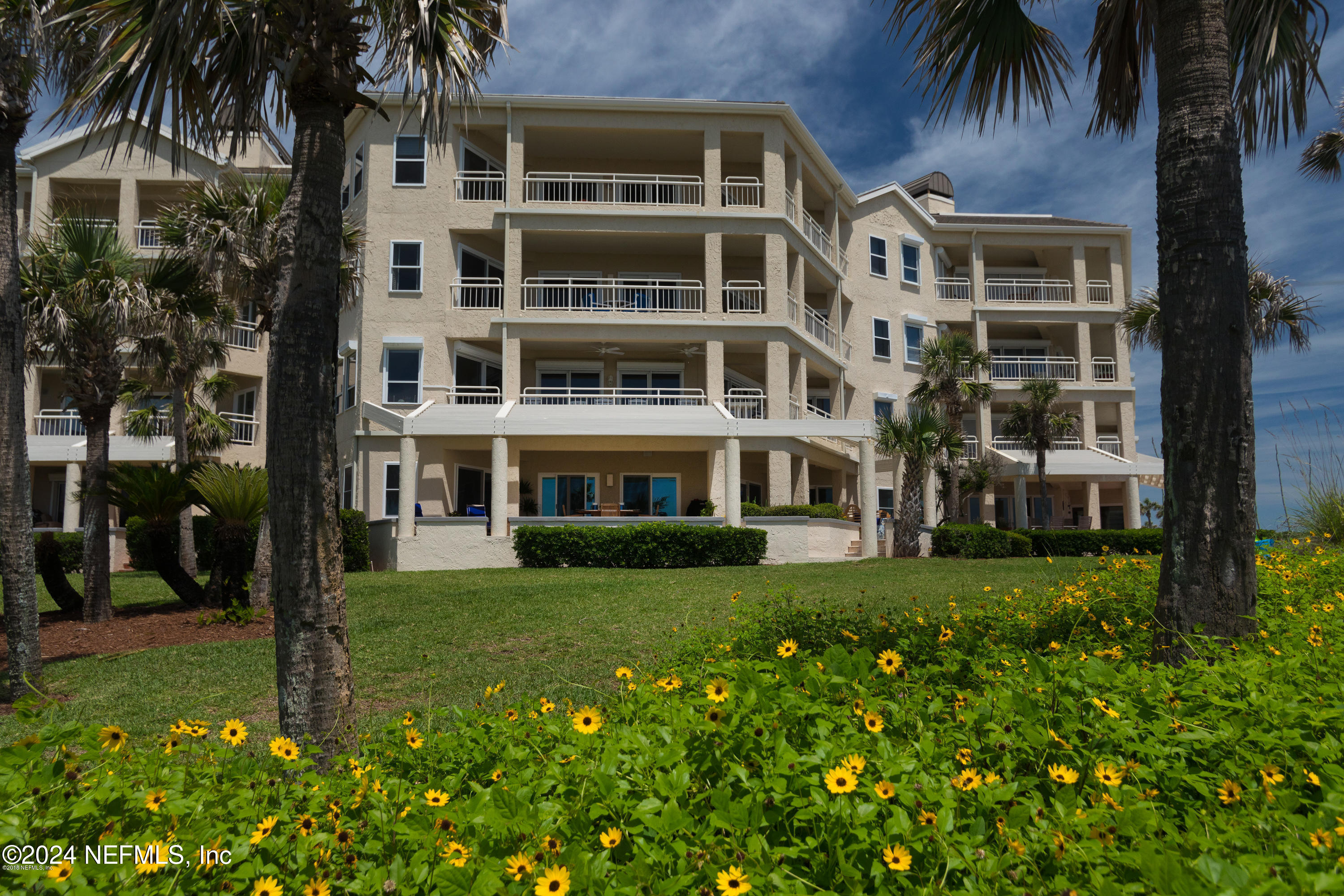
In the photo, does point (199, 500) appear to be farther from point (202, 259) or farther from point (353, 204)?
point (353, 204)

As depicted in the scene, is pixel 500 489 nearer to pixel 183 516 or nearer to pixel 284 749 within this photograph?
pixel 183 516

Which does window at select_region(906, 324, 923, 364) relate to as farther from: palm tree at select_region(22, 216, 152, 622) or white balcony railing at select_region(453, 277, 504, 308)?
palm tree at select_region(22, 216, 152, 622)

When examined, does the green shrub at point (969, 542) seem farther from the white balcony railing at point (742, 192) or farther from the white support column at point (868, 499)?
the white balcony railing at point (742, 192)

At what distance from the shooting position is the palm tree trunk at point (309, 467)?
4258 mm

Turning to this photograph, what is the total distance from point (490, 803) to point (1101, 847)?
1.81m

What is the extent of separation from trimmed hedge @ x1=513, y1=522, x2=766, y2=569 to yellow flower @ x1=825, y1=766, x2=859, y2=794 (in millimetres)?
17482

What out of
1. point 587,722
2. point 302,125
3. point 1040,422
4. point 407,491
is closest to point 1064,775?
point 587,722

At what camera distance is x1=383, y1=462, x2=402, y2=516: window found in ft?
81.0

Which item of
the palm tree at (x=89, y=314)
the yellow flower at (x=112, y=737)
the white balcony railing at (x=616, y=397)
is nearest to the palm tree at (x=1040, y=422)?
the white balcony railing at (x=616, y=397)

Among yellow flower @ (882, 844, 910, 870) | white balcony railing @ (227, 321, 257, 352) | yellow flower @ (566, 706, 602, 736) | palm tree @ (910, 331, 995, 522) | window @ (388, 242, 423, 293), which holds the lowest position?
yellow flower @ (882, 844, 910, 870)

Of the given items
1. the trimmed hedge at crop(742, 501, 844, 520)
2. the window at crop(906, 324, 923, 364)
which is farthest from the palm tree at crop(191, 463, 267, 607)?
the window at crop(906, 324, 923, 364)

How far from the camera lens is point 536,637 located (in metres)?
10.5

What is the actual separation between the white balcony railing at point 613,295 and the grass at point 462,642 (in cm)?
1144

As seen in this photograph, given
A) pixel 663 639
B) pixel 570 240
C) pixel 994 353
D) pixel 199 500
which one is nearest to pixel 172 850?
pixel 663 639
